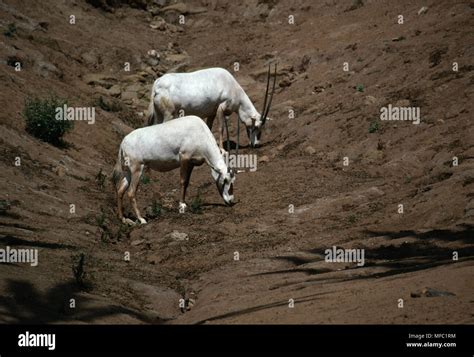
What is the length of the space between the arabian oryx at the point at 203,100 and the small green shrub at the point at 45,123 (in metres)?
1.96

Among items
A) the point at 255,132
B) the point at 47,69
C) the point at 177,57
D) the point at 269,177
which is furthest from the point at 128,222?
the point at 177,57

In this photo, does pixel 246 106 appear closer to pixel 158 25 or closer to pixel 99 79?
pixel 99 79

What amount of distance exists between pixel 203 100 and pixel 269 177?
9.85 feet

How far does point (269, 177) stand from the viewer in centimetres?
1830

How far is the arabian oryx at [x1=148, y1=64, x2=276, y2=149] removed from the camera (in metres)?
19.8

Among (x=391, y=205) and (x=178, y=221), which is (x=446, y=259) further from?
(x=178, y=221)

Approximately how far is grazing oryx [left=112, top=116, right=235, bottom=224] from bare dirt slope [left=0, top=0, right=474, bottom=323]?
0.67 metres

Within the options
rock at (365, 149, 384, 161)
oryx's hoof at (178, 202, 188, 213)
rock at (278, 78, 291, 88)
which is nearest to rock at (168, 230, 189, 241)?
oryx's hoof at (178, 202, 188, 213)

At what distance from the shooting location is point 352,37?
82.3 ft

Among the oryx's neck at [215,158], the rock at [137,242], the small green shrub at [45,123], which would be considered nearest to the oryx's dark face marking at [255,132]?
Result: the small green shrub at [45,123]

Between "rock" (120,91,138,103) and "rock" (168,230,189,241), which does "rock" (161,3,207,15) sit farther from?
"rock" (168,230,189,241)

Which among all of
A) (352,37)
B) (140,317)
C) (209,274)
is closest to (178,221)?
(209,274)

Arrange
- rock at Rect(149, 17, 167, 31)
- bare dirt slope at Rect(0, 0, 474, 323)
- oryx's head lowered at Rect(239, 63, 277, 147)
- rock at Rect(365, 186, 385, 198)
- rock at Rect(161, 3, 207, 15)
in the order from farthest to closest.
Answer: rock at Rect(161, 3, 207, 15), rock at Rect(149, 17, 167, 31), oryx's head lowered at Rect(239, 63, 277, 147), rock at Rect(365, 186, 385, 198), bare dirt slope at Rect(0, 0, 474, 323)
